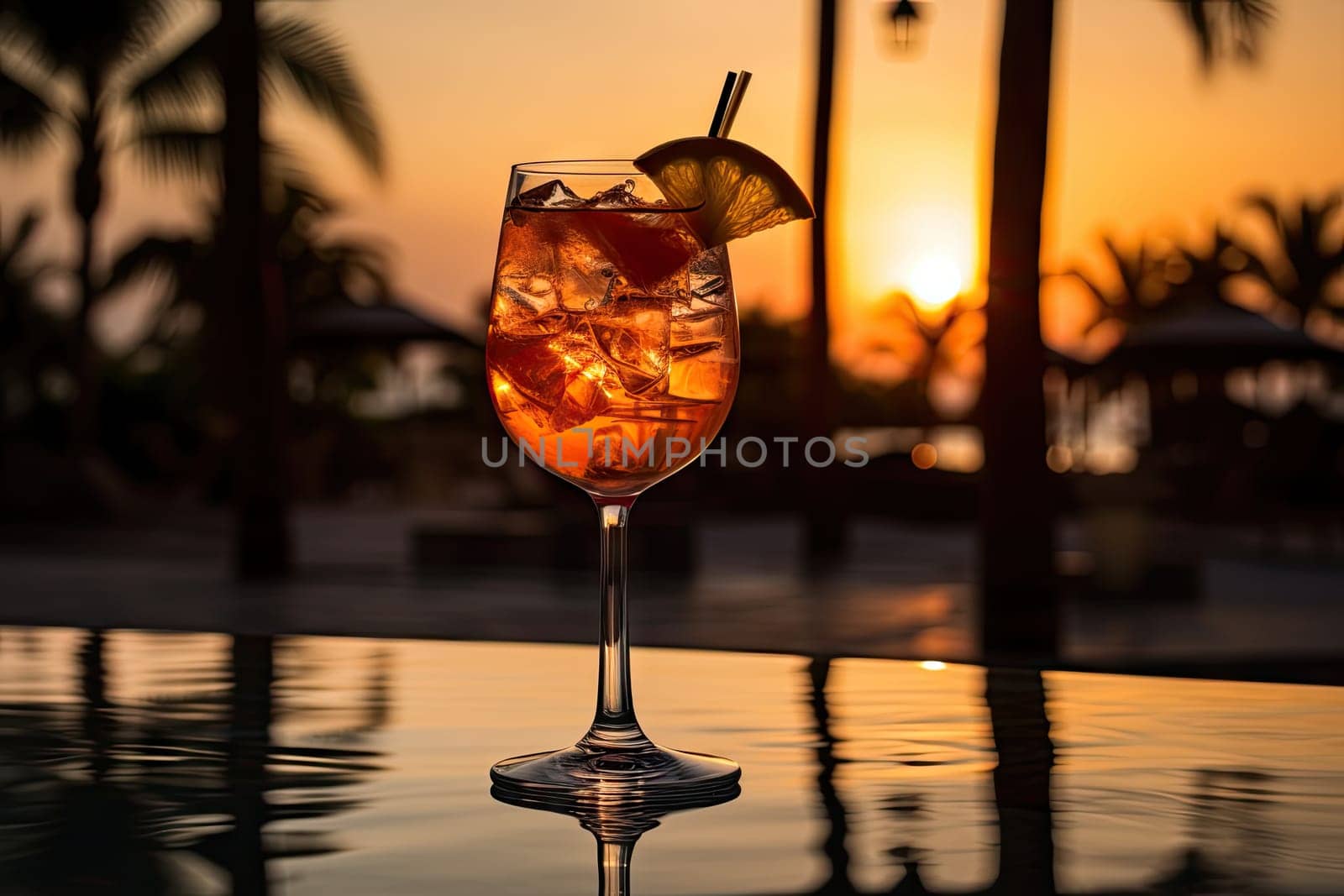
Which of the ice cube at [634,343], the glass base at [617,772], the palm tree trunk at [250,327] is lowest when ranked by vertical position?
the glass base at [617,772]

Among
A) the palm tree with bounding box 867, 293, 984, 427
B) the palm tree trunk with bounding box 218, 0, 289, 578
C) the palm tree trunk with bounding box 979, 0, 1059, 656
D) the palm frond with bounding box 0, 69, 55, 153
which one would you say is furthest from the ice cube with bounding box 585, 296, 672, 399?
the palm tree with bounding box 867, 293, 984, 427

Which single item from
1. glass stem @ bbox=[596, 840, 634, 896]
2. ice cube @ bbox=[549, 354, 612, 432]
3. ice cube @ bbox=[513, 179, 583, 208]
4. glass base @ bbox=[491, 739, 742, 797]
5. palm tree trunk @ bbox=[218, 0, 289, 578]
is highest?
palm tree trunk @ bbox=[218, 0, 289, 578]

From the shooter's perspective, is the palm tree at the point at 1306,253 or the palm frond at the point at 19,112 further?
the palm tree at the point at 1306,253

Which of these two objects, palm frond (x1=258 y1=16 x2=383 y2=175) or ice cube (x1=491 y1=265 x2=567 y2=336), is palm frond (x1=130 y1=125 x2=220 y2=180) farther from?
ice cube (x1=491 y1=265 x2=567 y2=336)

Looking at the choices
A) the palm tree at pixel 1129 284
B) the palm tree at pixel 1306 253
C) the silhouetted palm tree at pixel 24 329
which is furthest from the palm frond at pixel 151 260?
the palm tree at pixel 1129 284

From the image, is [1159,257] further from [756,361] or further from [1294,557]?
[1294,557]

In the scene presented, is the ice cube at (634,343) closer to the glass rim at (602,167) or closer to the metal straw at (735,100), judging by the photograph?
the glass rim at (602,167)
